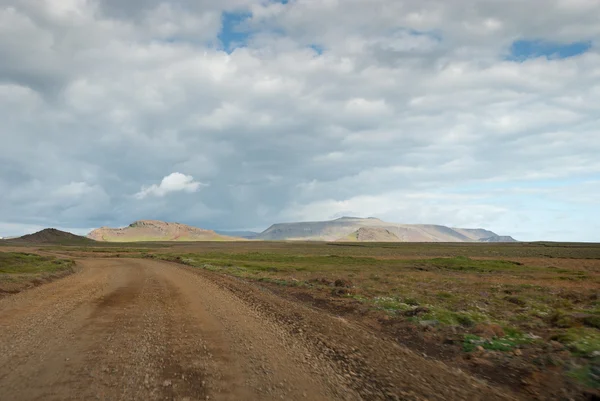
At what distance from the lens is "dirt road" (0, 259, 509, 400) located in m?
7.18

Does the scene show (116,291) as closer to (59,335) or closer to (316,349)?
(59,335)

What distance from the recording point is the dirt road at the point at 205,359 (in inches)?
283

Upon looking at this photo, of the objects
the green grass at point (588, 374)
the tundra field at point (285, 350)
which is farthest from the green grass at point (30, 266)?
the green grass at point (588, 374)

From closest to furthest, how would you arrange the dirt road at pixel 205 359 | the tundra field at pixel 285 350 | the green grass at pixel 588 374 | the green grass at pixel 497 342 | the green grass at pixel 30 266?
the dirt road at pixel 205 359 < the tundra field at pixel 285 350 < the green grass at pixel 588 374 < the green grass at pixel 497 342 < the green grass at pixel 30 266

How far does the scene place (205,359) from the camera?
898 cm

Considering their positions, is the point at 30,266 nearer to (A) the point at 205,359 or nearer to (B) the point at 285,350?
(A) the point at 205,359

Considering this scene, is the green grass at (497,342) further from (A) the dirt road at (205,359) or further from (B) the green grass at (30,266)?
(B) the green grass at (30,266)

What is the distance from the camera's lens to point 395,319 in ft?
50.0

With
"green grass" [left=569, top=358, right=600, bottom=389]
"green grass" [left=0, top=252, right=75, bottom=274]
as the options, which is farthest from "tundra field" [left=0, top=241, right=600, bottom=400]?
"green grass" [left=0, top=252, right=75, bottom=274]

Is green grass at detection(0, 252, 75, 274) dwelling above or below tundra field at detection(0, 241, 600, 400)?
above

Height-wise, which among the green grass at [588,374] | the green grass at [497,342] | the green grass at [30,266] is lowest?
the green grass at [497,342]

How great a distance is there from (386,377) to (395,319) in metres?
7.18

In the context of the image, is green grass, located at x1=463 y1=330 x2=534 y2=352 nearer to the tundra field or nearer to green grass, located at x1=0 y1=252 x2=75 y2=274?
the tundra field

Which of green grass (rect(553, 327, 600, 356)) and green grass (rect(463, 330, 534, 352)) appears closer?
green grass (rect(553, 327, 600, 356))
